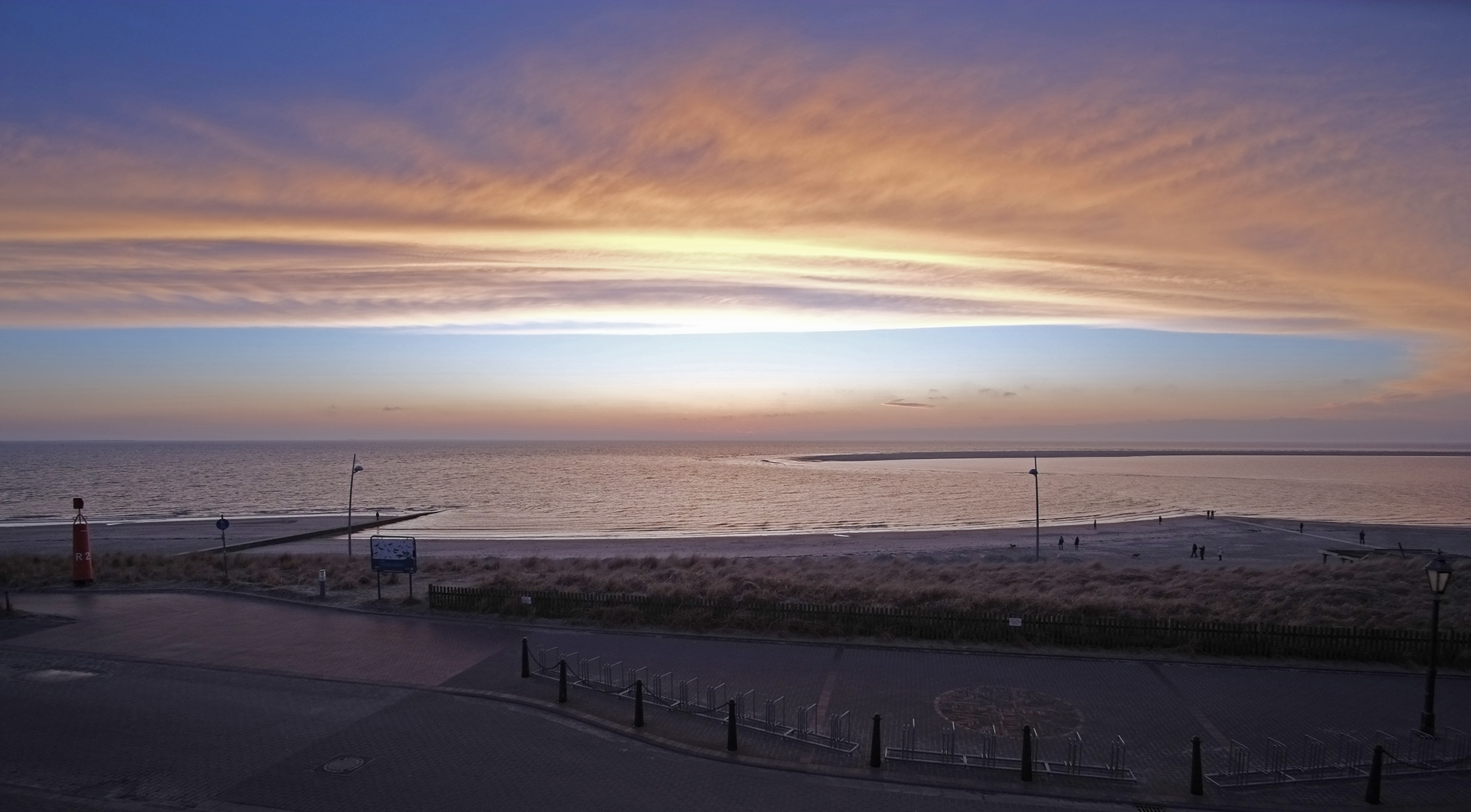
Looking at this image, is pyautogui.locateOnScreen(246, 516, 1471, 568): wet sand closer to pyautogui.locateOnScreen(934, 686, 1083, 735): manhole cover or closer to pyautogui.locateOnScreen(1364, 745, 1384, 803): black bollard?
pyautogui.locateOnScreen(934, 686, 1083, 735): manhole cover

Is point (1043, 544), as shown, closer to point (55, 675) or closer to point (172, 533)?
point (55, 675)

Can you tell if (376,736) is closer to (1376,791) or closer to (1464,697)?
(1376,791)

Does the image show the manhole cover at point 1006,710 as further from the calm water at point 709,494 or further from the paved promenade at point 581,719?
the calm water at point 709,494

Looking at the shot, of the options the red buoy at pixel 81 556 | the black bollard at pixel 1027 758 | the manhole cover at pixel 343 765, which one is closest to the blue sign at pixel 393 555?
the red buoy at pixel 81 556

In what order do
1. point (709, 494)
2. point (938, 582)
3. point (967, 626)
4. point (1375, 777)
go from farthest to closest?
point (709, 494), point (938, 582), point (967, 626), point (1375, 777)

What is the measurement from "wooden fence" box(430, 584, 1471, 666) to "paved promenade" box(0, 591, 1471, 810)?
79 centimetres

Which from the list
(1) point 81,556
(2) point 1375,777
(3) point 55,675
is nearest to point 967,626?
(2) point 1375,777

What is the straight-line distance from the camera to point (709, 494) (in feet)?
303

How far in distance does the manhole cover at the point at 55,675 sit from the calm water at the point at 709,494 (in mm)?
40248

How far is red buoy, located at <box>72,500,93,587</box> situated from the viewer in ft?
75.5

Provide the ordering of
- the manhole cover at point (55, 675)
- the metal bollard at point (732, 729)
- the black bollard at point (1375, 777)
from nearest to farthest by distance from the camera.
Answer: the black bollard at point (1375, 777) < the metal bollard at point (732, 729) < the manhole cover at point (55, 675)

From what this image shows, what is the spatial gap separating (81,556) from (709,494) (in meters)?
71.1

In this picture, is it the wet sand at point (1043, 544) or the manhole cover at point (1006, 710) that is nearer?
the manhole cover at point (1006, 710)

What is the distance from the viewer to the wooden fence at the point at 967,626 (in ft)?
52.2
